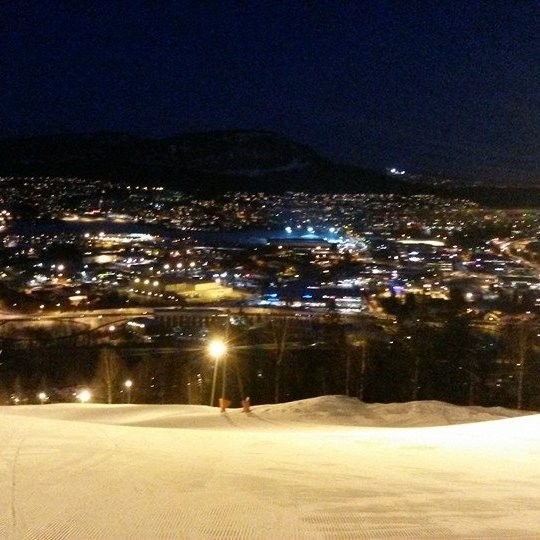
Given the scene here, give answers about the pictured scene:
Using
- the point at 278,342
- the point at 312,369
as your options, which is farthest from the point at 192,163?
the point at 312,369

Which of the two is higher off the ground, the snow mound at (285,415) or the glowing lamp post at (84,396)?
the snow mound at (285,415)

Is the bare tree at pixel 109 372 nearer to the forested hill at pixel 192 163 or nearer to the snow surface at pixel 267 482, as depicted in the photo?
the snow surface at pixel 267 482

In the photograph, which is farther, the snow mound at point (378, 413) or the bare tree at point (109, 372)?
the bare tree at point (109, 372)

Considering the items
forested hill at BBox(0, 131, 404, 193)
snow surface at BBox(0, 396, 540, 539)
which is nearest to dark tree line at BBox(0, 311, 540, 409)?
snow surface at BBox(0, 396, 540, 539)

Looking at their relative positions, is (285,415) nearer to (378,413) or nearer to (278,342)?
(378,413)

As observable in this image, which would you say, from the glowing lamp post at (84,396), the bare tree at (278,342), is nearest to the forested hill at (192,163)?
the bare tree at (278,342)

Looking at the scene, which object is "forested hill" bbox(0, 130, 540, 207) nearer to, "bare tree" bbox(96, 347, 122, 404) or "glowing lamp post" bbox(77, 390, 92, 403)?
"bare tree" bbox(96, 347, 122, 404)

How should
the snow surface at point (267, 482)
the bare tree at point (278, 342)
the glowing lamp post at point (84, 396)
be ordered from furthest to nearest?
1. the bare tree at point (278, 342)
2. the glowing lamp post at point (84, 396)
3. the snow surface at point (267, 482)
